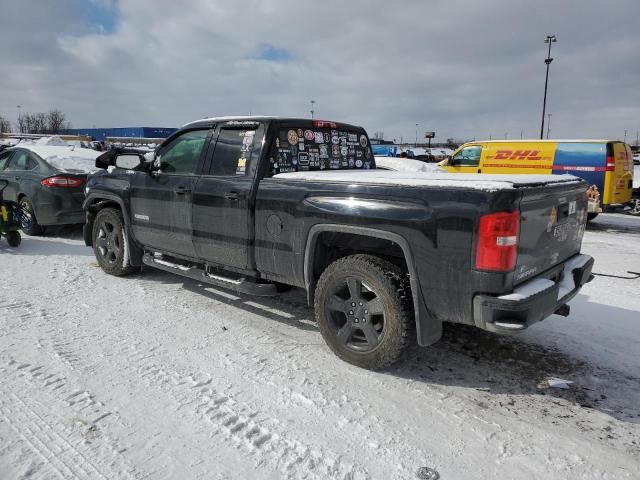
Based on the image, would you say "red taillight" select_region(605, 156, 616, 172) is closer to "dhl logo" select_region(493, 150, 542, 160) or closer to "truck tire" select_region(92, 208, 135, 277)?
"dhl logo" select_region(493, 150, 542, 160)

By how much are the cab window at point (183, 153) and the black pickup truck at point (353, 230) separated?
0.06 feet

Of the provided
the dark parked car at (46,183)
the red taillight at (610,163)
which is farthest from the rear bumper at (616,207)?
the dark parked car at (46,183)

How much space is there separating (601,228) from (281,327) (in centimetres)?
984

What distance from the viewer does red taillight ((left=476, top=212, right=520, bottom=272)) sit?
9.00 feet

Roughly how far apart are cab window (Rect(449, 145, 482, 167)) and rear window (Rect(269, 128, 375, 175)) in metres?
8.71

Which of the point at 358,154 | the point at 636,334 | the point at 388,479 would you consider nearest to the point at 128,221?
the point at 358,154

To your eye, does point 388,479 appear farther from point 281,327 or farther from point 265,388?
point 281,327

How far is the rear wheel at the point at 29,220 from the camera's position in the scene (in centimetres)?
817

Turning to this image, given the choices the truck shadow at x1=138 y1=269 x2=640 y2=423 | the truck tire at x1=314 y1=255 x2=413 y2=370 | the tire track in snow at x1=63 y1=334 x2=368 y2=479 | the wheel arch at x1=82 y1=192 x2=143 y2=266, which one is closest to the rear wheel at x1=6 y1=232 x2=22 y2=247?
the wheel arch at x1=82 y1=192 x2=143 y2=266

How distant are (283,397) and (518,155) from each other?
441 inches

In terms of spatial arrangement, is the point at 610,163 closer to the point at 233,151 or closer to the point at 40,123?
the point at 233,151

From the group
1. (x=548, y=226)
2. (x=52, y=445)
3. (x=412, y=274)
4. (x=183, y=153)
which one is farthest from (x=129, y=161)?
(x=548, y=226)

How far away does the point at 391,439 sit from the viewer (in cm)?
271

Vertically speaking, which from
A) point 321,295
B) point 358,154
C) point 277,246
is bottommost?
point 321,295
